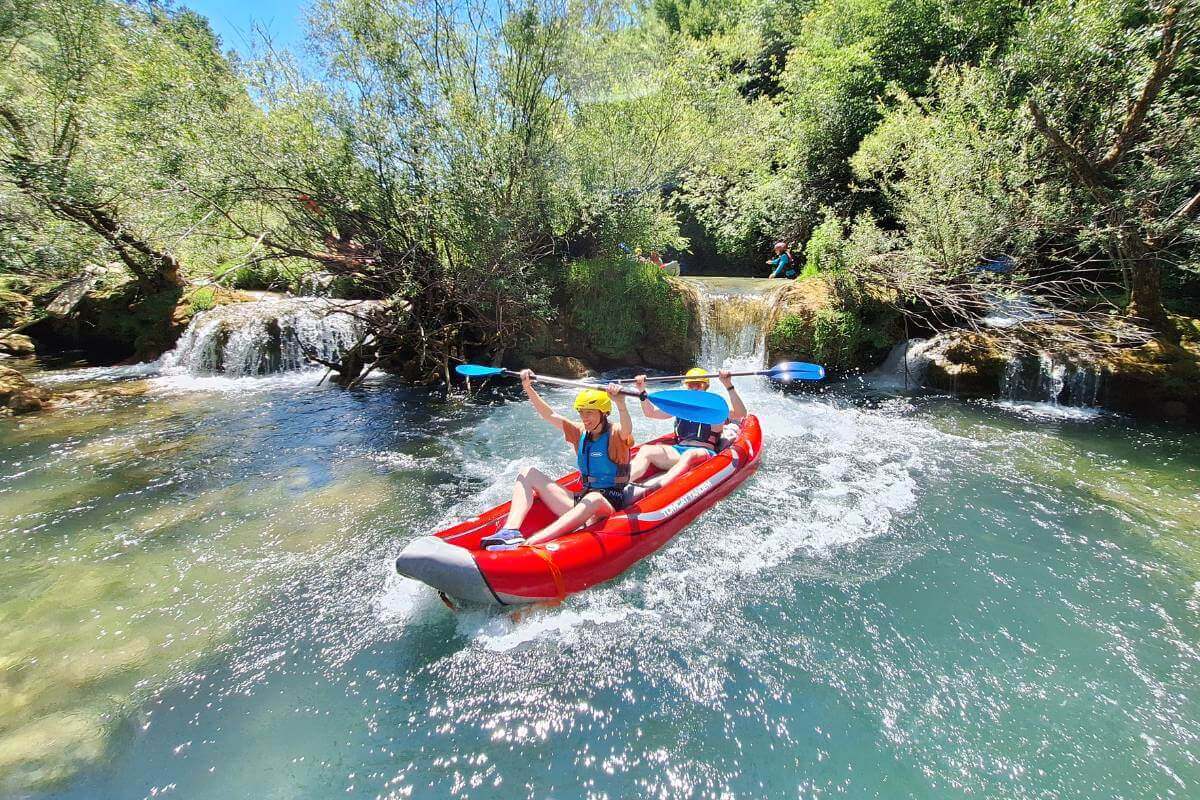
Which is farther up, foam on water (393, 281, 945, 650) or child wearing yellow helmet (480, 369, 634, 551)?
child wearing yellow helmet (480, 369, 634, 551)

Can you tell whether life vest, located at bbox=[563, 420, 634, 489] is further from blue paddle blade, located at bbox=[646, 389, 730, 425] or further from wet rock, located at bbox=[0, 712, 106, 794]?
wet rock, located at bbox=[0, 712, 106, 794]

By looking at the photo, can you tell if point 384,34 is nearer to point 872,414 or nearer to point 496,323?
point 496,323

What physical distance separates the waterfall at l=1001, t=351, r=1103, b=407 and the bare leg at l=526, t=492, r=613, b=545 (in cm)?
724

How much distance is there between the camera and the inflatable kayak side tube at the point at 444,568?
2.82 meters

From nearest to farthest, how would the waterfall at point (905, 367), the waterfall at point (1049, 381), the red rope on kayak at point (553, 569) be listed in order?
the red rope on kayak at point (553, 569) → the waterfall at point (1049, 381) → the waterfall at point (905, 367)

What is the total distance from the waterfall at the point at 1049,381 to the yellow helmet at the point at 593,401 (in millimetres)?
7093

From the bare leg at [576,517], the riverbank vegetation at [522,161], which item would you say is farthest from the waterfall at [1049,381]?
the bare leg at [576,517]

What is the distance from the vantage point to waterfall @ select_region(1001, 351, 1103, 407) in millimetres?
7129

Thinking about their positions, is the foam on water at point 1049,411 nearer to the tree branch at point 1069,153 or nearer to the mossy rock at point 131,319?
the tree branch at point 1069,153

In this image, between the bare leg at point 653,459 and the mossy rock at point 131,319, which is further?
the mossy rock at point 131,319

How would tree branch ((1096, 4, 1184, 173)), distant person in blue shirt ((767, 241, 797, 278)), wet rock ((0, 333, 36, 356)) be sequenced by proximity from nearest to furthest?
1. tree branch ((1096, 4, 1184, 173))
2. wet rock ((0, 333, 36, 356))
3. distant person in blue shirt ((767, 241, 797, 278))

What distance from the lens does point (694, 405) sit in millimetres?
4555

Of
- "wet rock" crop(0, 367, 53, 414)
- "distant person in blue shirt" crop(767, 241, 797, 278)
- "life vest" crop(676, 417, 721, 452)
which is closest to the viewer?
"life vest" crop(676, 417, 721, 452)

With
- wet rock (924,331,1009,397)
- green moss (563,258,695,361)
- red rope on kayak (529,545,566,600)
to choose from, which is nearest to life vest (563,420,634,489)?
red rope on kayak (529,545,566,600)
